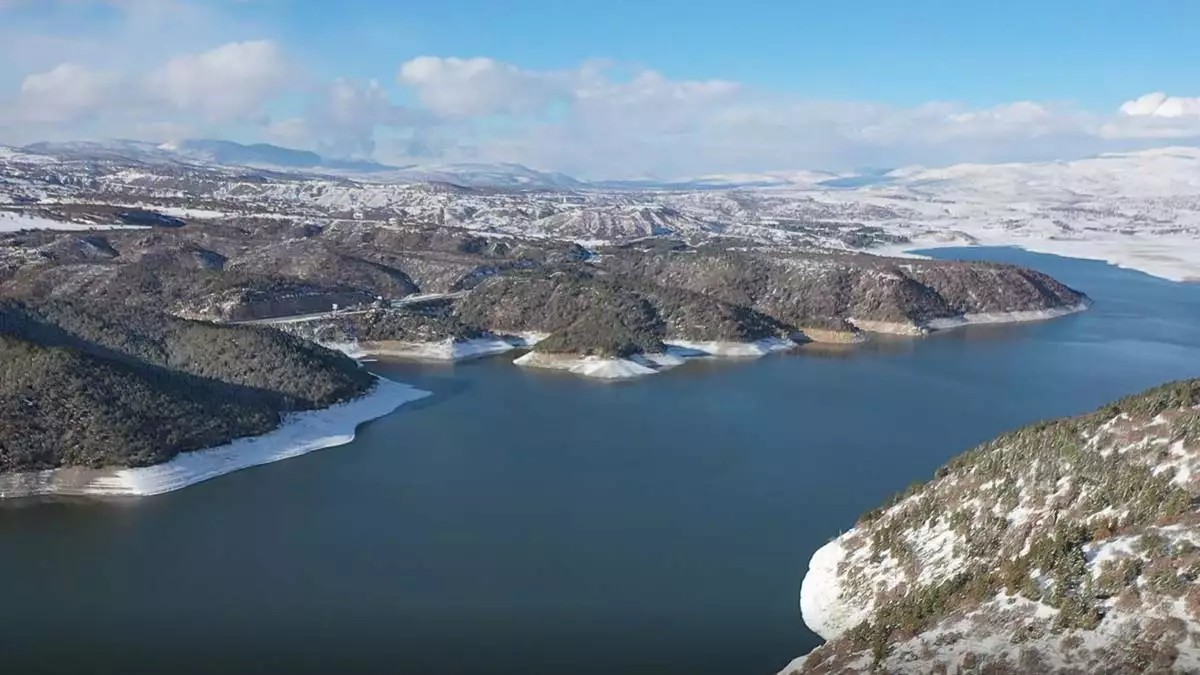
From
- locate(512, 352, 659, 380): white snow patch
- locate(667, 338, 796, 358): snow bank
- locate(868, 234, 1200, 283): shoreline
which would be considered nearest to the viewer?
locate(512, 352, 659, 380): white snow patch

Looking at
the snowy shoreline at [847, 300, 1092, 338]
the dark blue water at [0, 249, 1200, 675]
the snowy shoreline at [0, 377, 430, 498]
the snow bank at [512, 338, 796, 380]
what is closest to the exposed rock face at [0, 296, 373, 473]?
the snowy shoreline at [0, 377, 430, 498]

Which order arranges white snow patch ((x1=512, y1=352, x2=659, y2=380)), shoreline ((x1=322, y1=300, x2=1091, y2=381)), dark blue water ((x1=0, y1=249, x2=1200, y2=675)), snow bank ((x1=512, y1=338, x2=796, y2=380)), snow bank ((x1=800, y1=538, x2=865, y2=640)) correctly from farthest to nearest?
shoreline ((x1=322, y1=300, x2=1091, y2=381)), snow bank ((x1=512, y1=338, x2=796, y2=380)), white snow patch ((x1=512, y1=352, x2=659, y2=380)), snow bank ((x1=800, y1=538, x2=865, y2=640)), dark blue water ((x1=0, y1=249, x2=1200, y2=675))

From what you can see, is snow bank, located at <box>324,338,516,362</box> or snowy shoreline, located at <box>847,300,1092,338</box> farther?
snowy shoreline, located at <box>847,300,1092,338</box>

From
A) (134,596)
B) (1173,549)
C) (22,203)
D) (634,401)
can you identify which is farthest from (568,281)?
(22,203)

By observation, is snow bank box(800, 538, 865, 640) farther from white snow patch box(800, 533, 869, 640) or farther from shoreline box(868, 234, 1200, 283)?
shoreline box(868, 234, 1200, 283)

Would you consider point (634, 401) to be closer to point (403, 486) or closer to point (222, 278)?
point (403, 486)

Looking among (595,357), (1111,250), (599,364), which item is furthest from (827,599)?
(1111,250)
